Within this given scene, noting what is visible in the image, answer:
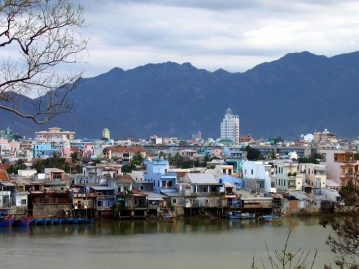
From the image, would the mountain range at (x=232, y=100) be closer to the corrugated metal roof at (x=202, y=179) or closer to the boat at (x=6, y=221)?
the corrugated metal roof at (x=202, y=179)

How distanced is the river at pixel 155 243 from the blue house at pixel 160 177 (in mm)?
1954

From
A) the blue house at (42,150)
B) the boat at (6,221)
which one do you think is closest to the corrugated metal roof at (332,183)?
the boat at (6,221)

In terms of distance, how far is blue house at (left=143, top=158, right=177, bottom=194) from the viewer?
74.4 ft

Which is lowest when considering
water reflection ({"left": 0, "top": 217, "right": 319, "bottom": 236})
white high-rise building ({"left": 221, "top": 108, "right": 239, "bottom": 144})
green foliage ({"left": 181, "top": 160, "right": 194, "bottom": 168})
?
water reflection ({"left": 0, "top": 217, "right": 319, "bottom": 236})

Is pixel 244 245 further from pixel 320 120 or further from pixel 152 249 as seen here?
pixel 320 120

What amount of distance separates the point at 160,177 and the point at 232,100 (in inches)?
5210

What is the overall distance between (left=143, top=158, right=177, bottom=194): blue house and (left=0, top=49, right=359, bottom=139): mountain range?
10583cm

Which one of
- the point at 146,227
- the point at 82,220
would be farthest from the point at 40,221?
the point at 146,227

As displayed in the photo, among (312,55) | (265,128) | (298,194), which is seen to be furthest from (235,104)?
(298,194)

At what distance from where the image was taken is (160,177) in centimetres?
2283

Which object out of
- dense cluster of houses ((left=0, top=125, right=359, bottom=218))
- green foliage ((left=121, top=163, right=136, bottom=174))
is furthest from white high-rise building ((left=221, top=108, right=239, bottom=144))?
dense cluster of houses ((left=0, top=125, right=359, bottom=218))

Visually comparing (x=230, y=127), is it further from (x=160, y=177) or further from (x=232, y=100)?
(x=160, y=177)

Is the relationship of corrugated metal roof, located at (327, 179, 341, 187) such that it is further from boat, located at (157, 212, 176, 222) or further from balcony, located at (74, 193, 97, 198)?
balcony, located at (74, 193, 97, 198)

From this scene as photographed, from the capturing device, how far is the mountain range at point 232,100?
13938 centimetres
